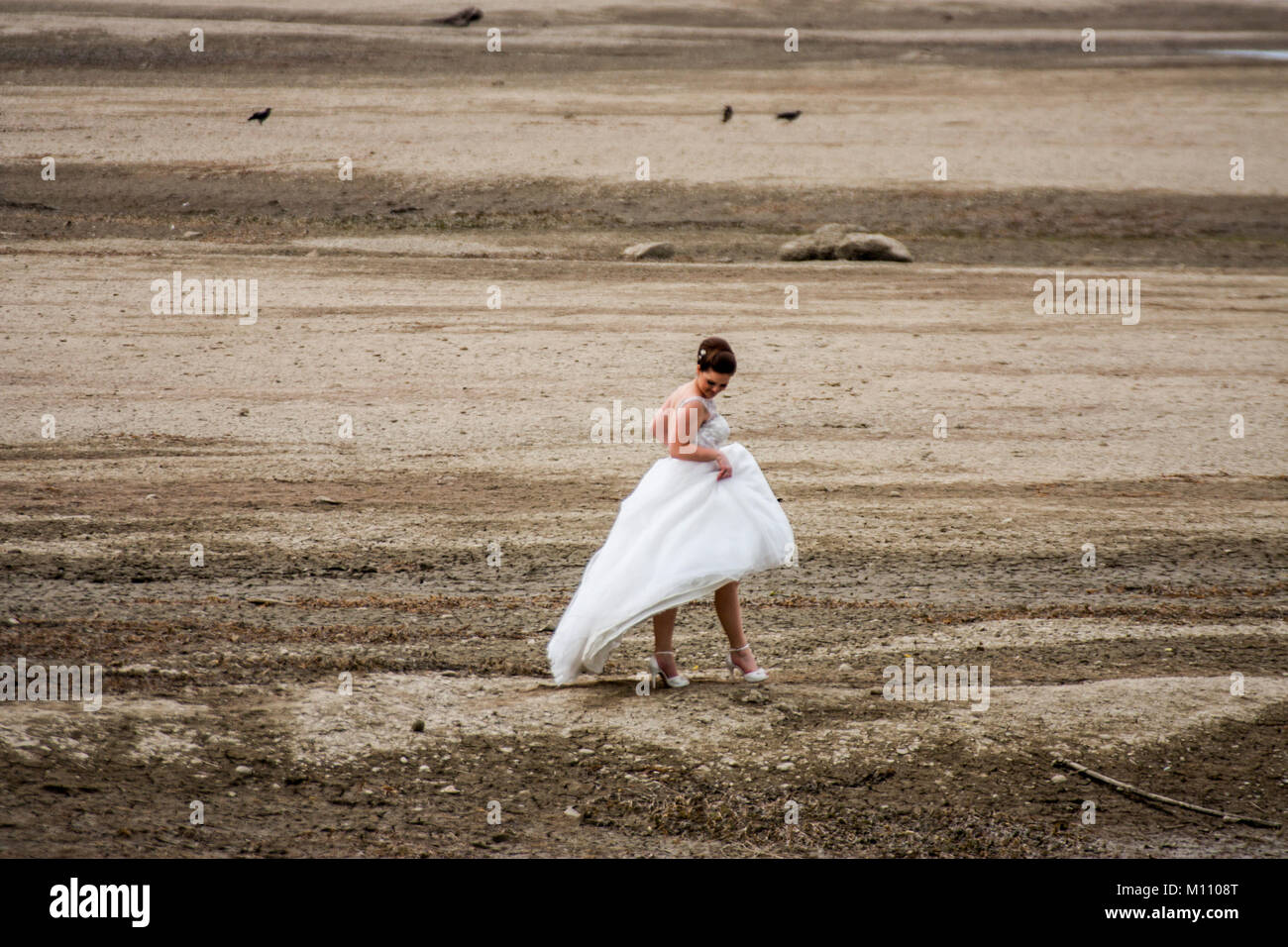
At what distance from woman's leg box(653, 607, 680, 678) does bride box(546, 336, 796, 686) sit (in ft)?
0.04

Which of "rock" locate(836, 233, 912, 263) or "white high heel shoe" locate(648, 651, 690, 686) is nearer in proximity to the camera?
"white high heel shoe" locate(648, 651, 690, 686)

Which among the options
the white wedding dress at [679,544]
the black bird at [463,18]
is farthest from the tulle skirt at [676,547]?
the black bird at [463,18]

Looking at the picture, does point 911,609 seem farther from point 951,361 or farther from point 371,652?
point 951,361

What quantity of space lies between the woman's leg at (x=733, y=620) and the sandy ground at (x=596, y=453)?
24 cm

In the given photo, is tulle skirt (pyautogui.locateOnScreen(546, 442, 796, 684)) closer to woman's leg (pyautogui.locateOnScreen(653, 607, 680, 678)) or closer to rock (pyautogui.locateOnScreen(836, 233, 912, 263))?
woman's leg (pyautogui.locateOnScreen(653, 607, 680, 678))

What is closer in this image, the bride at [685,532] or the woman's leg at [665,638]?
the bride at [685,532]

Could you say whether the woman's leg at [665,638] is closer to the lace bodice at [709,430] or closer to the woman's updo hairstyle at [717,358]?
the lace bodice at [709,430]

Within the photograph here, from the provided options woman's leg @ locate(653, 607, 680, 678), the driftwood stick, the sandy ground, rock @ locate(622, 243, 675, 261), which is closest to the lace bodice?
woman's leg @ locate(653, 607, 680, 678)

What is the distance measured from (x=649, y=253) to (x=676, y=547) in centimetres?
1416

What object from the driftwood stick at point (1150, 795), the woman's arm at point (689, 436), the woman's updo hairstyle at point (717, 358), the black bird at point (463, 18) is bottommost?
the driftwood stick at point (1150, 795)

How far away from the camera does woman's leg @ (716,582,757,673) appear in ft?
22.8

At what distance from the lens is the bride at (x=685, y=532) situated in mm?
6605

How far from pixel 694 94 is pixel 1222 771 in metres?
25.5

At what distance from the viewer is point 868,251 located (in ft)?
67.3
